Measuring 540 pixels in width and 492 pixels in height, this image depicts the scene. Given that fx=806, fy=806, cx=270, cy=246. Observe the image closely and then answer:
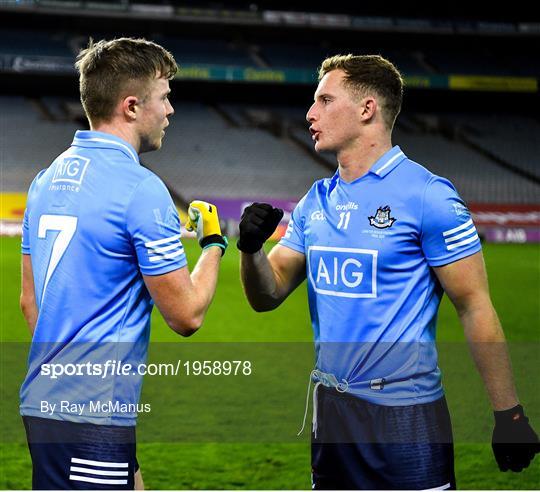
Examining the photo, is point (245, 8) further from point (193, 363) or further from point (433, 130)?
point (193, 363)

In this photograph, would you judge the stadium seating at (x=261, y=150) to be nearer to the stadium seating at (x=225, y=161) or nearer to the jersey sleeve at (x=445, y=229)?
the stadium seating at (x=225, y=161)

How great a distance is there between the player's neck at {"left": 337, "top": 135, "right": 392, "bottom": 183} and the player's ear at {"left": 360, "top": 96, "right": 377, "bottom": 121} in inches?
3.7

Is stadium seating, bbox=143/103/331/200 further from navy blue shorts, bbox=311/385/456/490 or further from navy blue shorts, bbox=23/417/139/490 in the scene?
navy blue shorts, bbox=23/417/139/490

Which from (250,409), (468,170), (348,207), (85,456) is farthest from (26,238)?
(468,170)

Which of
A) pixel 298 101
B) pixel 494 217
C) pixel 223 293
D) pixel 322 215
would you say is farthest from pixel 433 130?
pixel 322 215

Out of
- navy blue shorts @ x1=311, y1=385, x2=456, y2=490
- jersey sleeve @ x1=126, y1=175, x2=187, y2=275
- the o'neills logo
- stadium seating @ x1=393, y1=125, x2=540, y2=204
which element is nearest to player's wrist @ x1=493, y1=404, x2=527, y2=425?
navy blue shorts @ x1=311, y1=385, x2=456, y2=490

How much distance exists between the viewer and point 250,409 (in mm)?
6629

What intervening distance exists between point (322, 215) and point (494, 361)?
32.2 inches

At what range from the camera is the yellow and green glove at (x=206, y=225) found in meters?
2.91

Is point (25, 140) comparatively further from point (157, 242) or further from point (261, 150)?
point (157, 242)

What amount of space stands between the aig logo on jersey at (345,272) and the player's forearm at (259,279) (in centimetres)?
23

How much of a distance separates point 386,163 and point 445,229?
383 millimetres

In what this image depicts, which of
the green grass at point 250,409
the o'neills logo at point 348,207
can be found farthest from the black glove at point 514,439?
the green grass at point 250,409

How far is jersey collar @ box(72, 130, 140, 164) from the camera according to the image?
2619 mm
